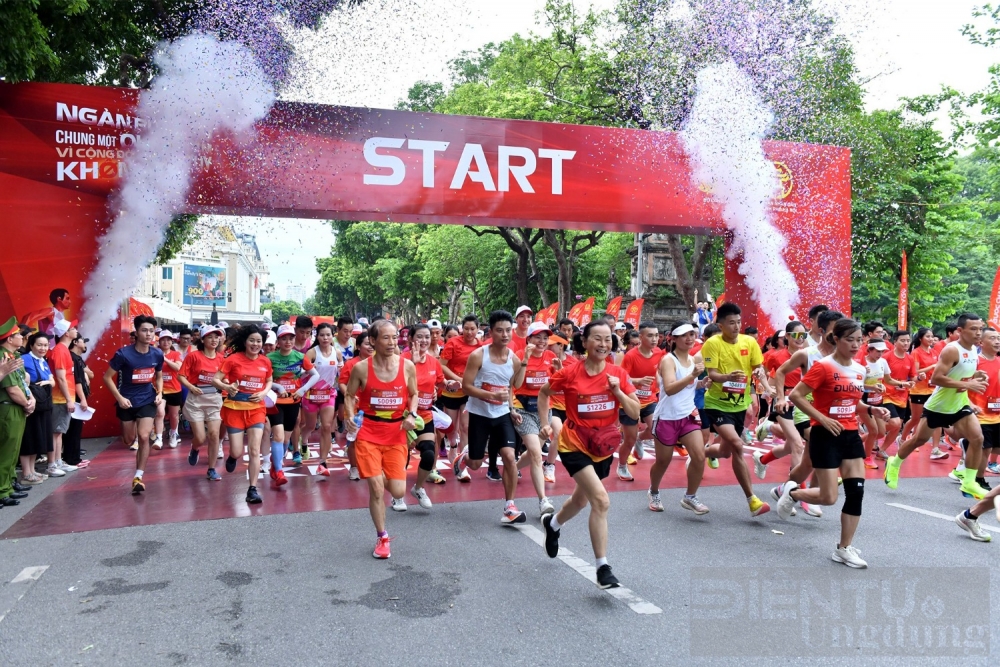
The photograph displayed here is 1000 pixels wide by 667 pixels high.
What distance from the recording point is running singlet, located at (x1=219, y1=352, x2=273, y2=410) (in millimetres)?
7445

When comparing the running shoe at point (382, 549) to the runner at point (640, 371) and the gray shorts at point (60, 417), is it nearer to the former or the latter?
the runner at point (640, 371)

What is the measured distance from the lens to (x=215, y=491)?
807cm

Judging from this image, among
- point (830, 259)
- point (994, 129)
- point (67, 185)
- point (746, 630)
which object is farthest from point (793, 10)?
point (746, 630)

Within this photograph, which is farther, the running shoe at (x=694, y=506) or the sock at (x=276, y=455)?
the sock at (x=276, y=455)

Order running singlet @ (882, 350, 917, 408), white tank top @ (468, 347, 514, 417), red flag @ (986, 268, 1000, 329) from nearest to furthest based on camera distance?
1. white tank top @ (468, 347, 514, 417)
2. running singlet @ (882, 350, 917, 408)
3. red flag @ (986, 268, 1000, 329)

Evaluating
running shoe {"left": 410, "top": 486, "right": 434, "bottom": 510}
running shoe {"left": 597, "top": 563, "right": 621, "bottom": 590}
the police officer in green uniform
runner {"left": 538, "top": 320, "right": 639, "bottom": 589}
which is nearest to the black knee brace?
runner {"left": 538, "top": 320, "right": 639, "bottom": 589}

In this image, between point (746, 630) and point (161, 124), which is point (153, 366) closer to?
point (161, 124)

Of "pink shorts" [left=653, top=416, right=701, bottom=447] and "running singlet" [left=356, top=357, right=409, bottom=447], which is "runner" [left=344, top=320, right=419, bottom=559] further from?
"pink shorts" [left=653, top=416, right=701, bottom=447]

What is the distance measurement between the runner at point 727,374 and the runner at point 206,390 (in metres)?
5.37

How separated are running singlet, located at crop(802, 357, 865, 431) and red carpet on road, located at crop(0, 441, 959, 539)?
2.95m

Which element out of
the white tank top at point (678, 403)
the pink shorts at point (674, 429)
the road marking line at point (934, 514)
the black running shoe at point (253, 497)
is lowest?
the black running shoe at point (253, 497)

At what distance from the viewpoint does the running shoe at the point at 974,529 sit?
19.6ft

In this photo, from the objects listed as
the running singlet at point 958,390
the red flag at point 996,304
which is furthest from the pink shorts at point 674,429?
the red flag at point 996,304

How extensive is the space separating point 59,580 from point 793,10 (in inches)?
663
